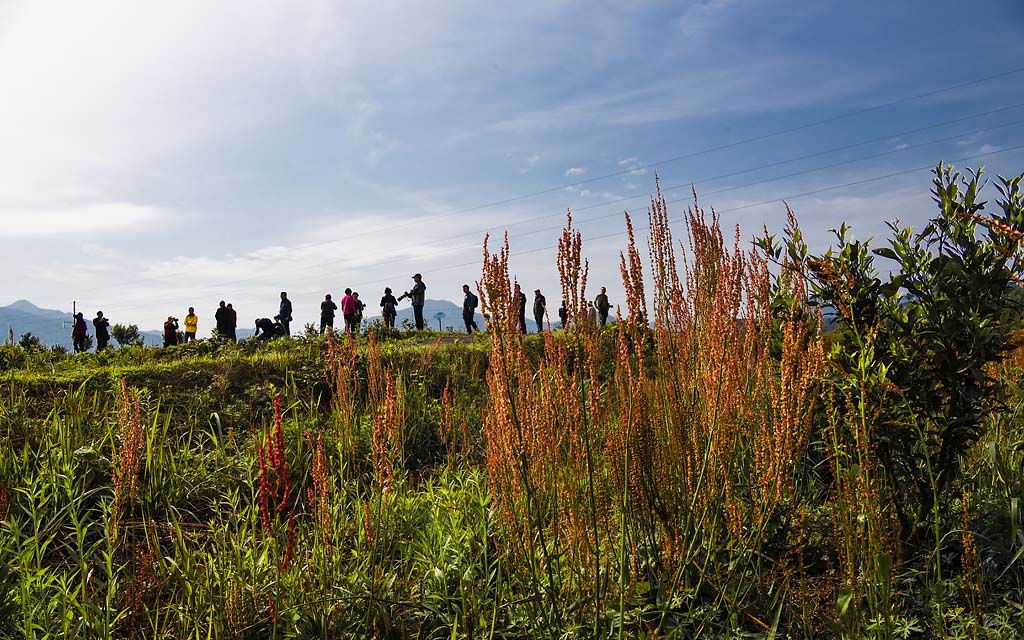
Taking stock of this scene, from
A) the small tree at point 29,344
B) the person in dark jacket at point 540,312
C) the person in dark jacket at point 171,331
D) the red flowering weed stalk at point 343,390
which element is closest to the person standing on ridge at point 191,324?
the person in dark jacket at point 171,331

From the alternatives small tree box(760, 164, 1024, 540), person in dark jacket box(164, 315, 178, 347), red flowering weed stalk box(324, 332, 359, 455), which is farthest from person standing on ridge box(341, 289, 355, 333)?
small tree box(760, 164, 1024, 540)

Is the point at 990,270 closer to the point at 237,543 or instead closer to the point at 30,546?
the point at 237,543

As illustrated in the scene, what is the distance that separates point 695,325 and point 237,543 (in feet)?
7.61

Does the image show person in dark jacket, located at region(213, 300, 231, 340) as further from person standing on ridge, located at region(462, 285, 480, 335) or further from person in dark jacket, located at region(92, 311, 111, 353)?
person standing on ridge, located at region(462, 285, 480, 335)

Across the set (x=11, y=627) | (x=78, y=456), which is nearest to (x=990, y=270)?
(x=11, y=627)

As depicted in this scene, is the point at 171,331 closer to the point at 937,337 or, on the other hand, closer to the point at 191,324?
the point at 191,324

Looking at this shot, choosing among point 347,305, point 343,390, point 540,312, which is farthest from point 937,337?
point 347,305

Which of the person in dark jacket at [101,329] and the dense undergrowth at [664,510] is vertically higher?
the person in dark jacket at [101,329]

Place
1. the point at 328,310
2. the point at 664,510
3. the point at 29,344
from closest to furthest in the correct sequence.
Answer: the point at 664,510, the point at 29,344, the point at 328,310

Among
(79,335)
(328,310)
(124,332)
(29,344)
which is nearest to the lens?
(29,344)

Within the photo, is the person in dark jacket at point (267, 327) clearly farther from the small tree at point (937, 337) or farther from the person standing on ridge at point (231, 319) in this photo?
the small tree at point (937, 337)

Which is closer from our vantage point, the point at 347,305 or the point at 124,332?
the point at 347,305

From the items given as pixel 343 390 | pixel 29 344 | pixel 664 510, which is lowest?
pixel 664 510

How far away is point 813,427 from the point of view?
3.71 metres
